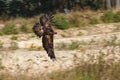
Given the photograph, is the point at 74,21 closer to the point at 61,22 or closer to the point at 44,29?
the point at 61,22

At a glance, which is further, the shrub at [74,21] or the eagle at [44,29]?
the shrub at [74,21]

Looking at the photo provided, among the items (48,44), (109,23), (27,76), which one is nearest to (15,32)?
(109,23)

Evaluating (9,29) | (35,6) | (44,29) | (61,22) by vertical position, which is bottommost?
(35,6)

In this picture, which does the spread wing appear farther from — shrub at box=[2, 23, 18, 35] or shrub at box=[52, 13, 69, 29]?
shrub at box=[52, 13, 69, 29]

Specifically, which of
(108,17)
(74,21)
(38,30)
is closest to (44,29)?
(38,30)

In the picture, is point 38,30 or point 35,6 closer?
point 38,30

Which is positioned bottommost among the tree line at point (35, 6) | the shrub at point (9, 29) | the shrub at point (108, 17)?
the tree line at point (35, 6)

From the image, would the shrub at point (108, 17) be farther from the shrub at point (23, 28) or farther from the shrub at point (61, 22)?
the shrub at point (23, 28)

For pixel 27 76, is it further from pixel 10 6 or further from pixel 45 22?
pixel 10 6

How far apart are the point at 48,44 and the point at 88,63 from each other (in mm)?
1679

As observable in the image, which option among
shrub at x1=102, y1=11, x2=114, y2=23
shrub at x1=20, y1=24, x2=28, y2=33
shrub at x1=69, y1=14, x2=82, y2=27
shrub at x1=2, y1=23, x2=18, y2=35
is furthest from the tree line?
shrub at x1=2, y1=23, x2=18, y2=35

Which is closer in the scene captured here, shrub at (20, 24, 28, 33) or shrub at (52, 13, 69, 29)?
shrub at (20, 24, 28, 33)

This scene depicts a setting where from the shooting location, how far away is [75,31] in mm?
24000

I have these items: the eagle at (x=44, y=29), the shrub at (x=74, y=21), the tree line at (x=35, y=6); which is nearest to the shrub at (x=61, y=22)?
the shrub at (x=74, y=21)
